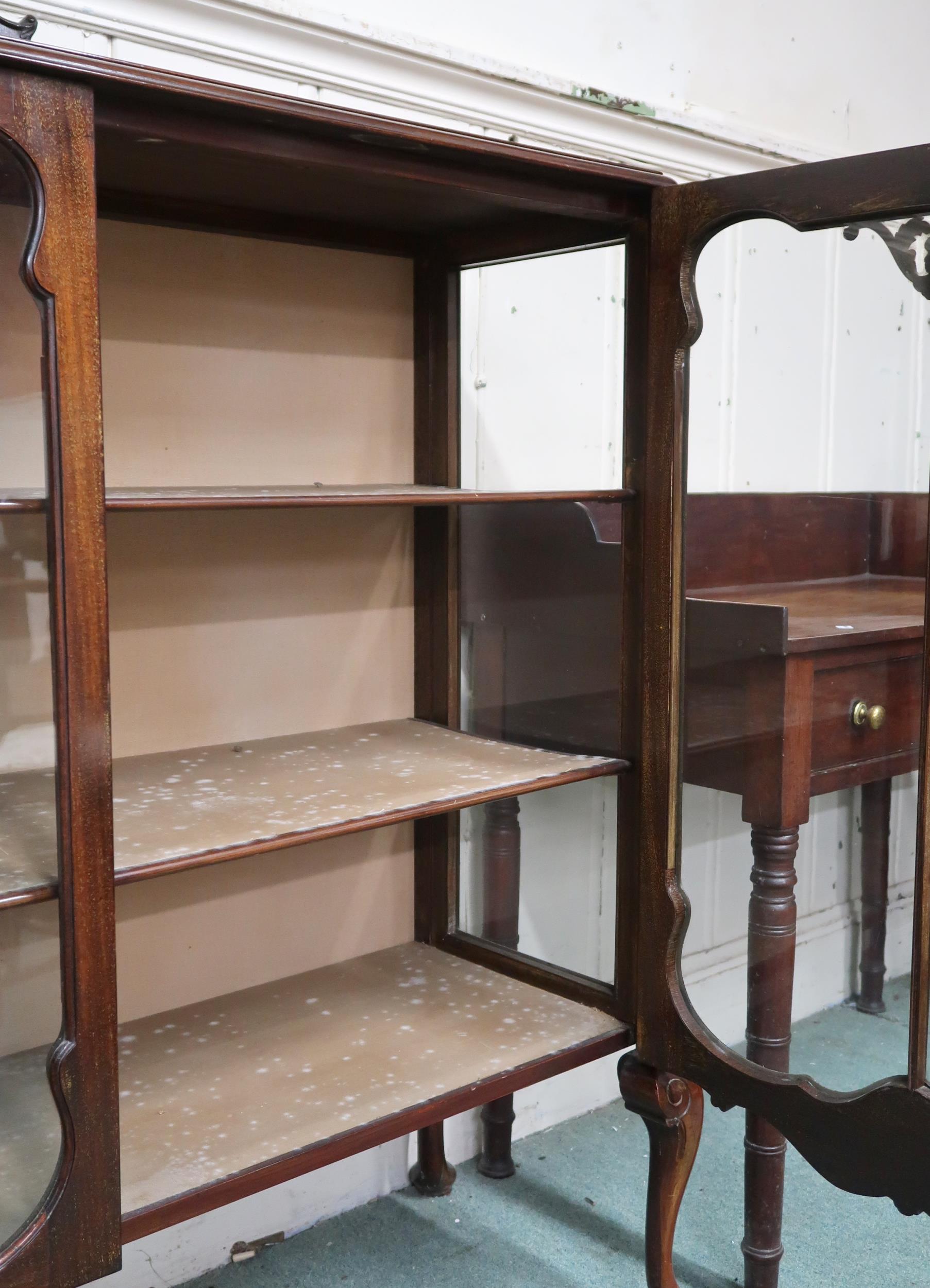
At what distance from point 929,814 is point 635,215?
0.67 m

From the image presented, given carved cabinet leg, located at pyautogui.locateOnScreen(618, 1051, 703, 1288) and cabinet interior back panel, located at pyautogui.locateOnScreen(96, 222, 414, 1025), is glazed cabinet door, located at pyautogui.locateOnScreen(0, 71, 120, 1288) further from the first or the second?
carved cabinet leg, located at pyautogui.locateOnScreen(618, 1051, 703, 1288)

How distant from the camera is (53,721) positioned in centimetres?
93

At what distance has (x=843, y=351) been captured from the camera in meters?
1.36

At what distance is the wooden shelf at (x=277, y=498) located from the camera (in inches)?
35.7

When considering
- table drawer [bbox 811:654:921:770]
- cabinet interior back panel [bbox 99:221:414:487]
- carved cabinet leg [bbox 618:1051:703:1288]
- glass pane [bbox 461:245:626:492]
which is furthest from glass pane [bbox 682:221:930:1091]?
cabinet interior back panel [bbox 99:221:414:487]

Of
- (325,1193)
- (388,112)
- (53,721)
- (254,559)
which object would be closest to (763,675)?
(254,559)

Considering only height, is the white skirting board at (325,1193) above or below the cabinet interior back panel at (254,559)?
below

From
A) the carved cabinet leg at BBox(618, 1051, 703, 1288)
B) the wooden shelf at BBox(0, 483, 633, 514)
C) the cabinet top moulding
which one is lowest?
the carved cabinet leg at BBox(618, 1051, 703, 1288)

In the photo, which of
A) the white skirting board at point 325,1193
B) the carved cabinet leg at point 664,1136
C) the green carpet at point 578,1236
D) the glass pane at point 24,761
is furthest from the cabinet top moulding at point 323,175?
the green carpet at point 578,1236

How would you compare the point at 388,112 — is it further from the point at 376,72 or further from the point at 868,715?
the point at 868,715

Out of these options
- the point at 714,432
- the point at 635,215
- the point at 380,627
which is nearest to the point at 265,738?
the point at 380,627

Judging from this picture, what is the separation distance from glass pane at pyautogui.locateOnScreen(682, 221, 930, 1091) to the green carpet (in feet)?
1.57

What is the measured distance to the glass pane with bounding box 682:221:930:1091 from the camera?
3.90 feet

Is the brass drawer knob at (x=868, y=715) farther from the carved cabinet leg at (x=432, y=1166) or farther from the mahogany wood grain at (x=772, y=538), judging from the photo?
the carved cabinet leg at (x=432, y=1166)
